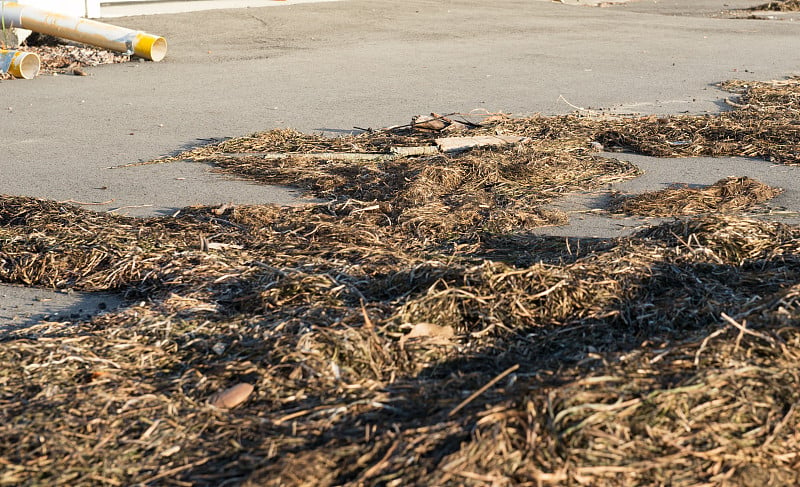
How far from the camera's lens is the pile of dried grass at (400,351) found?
8.85ft

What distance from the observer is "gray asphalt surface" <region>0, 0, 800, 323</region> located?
7016 mm

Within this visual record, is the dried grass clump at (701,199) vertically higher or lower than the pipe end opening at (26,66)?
lower

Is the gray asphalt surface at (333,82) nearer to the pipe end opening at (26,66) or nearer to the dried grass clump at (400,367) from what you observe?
the pipe end opening at (26,66)

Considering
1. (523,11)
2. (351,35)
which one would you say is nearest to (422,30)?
(351,35)

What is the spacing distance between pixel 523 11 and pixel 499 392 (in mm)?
18416

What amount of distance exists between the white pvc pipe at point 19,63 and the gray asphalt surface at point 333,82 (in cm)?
17

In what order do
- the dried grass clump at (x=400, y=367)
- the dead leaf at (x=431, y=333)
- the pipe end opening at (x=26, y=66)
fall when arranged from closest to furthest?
the dried grass clump at (x=400, y=367) → the dead leaf at (x=431, y=333) → the pipe end opening at (x=26, y=66)

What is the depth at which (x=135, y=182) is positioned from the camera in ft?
22.3

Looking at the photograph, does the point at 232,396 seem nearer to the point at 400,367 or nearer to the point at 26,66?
the point at 400,367

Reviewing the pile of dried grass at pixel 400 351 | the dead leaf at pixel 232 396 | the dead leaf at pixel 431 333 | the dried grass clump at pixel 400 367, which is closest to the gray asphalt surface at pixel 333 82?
the pile of dried grass at pixel 400 351

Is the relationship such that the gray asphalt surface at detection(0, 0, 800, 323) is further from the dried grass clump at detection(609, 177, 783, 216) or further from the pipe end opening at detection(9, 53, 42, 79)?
the dried grass clump at detection(609, 177, 783, 216)

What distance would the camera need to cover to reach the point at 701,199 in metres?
6.16

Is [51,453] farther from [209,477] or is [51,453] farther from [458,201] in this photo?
[458,201]

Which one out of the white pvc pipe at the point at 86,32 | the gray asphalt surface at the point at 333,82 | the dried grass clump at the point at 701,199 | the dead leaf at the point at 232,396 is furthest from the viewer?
the white pvc pipe at the point at 86,32
